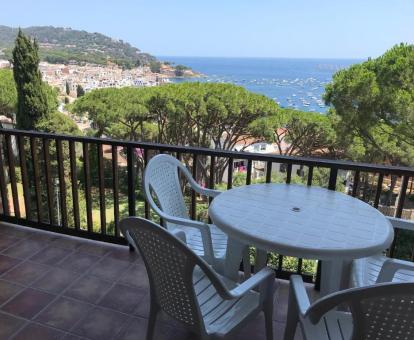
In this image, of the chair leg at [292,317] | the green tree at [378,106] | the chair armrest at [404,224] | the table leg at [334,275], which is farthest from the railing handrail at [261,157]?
the green tree at [378,106]

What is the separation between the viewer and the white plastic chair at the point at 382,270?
1506 millimetres

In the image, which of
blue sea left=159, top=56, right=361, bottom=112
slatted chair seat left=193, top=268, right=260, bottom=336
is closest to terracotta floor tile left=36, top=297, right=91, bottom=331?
slatted chair seat left=193, top=268, right=260, bottom=336

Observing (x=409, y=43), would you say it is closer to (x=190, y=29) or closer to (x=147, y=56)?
(x=190, y=29)

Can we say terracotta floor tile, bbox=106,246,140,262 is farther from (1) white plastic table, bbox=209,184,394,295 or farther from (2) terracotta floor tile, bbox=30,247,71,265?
(1) white plastic table, bbox=209,184,394,295

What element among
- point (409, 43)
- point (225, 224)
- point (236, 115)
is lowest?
point (236, 115)

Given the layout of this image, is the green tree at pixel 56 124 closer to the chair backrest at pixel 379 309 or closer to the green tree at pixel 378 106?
the green tree at pixel 378 106

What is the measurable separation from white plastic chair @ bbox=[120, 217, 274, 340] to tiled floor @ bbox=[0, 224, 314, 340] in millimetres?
394

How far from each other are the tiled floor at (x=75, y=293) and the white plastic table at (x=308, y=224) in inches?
27.9

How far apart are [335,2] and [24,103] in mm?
20789

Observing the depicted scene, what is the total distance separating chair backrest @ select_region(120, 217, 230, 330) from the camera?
4.05ft

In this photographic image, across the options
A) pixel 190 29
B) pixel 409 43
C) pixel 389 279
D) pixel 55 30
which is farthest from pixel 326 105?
pixel 55 30

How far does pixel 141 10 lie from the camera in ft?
86.3

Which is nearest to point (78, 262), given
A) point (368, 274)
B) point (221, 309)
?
point (221, 309)

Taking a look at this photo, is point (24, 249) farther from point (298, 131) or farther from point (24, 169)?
point (298, 131)
